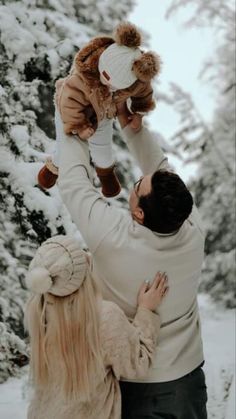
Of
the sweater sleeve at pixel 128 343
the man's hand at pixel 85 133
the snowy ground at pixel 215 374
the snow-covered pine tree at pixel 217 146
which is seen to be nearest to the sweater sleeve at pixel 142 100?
the man's hand at pixel 85 133

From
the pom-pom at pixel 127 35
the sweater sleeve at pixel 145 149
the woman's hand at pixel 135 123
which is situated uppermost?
the pom-pom at pixel 127 35

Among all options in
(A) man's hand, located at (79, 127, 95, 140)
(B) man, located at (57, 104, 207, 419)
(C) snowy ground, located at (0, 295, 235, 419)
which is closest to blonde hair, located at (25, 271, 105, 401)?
(B) man, located at (57, 104, 207, 419)

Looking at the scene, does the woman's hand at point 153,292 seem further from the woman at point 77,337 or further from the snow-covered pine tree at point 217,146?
the snow-covered pine tree at point 217,146

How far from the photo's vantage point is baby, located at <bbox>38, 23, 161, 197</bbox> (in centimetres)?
171

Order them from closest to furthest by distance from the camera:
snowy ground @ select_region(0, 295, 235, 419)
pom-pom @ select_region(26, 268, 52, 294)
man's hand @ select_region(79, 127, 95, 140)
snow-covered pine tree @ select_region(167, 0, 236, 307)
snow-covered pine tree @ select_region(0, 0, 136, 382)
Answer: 1. pom-pom @ select_region(26, 268, 52, 294)
2. man's hand @ select_region(79, 127, 95, 140)
3. snow-covered pine tree @ select_region(0, 0, 136, 382)
4. snowy ground @ select_region(0, 295, 235, 419)
5. snow-covered pine tree @ select_region(167, 0, 236, 307)

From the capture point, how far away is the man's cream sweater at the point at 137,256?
5.11 feet

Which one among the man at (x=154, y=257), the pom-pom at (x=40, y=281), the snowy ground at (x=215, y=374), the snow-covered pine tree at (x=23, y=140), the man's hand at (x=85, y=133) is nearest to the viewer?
the pom-pom at (x=40, y=281)

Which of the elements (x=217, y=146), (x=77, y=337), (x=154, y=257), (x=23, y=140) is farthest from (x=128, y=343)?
(x=217, y=146)

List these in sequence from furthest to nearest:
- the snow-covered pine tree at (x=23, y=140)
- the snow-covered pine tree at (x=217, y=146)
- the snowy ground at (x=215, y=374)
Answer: the snow-covered pine tree at (x=217, y=146), the snowy ground at (x=215, y=374), the snow-covered pine tree at (x=23, y=140)

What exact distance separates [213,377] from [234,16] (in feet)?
12.3

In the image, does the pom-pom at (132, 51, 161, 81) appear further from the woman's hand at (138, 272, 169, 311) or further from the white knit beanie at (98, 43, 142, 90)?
the woman's hand at (138, 272, 169, 311)

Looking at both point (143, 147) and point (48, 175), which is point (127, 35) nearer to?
point (143, 147)

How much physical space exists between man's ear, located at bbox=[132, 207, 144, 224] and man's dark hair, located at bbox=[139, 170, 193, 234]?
0.03ft

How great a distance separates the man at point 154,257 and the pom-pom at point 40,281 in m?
0.19
